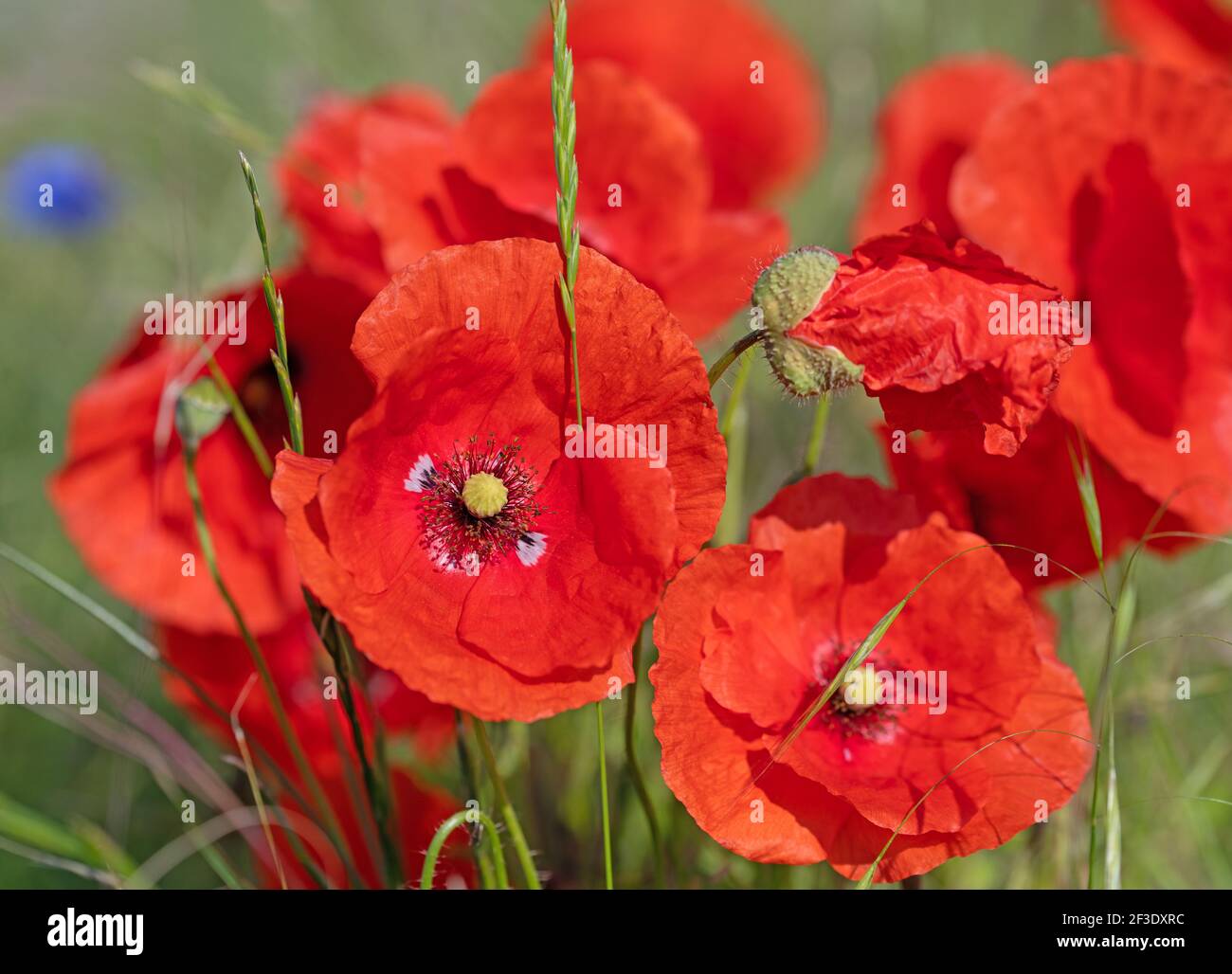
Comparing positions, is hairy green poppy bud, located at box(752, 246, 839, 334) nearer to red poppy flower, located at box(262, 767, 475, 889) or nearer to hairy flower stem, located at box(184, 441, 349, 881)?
hairy flower stem, located at box(184, 441, 349, 881)

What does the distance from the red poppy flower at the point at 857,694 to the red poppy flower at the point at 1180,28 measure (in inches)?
63.7

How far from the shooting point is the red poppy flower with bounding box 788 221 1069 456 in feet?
3.13

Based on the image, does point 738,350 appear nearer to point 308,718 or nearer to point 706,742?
point 706,742

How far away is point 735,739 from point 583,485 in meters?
0.25

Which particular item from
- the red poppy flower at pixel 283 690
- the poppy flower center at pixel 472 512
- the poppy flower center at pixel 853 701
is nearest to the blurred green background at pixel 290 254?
the red poppy flower at pixel 283 690

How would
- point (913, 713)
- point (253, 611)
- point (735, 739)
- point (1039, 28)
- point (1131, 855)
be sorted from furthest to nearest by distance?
point (1039, 28), point (1131, 855), point (253, 611), point (913, 713), point (735, 739)

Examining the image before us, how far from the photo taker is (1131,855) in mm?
1702

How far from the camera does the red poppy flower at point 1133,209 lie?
128 cm

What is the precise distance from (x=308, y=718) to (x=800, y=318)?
3.33 ft

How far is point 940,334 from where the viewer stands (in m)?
0.95

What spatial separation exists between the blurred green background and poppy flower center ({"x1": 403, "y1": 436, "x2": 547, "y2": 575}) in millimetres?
441

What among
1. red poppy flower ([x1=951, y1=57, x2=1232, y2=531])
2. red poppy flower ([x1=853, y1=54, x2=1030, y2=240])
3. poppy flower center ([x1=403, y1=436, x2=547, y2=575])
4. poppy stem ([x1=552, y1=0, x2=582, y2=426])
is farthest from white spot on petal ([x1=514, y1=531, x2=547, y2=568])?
red poppy flower ([x1=853, y1=54, x2=1030, y2=240])
